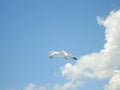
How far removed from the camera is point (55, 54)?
63.0 metres

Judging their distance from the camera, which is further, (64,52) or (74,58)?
(64,52)

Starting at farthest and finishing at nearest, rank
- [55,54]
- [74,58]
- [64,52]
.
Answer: [55,54] → [64,52] → [74,58]

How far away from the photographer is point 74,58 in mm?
53781

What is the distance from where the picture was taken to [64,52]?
5803 cm

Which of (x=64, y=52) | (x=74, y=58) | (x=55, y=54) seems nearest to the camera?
(x=74, y=58)

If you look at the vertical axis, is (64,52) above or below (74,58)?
above

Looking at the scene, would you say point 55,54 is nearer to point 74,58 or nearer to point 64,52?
point 64,52

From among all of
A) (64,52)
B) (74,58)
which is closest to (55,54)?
(64,52)

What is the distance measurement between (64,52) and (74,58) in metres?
4.78

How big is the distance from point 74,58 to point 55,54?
9999 millimetres

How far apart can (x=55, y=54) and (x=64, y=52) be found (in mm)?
5363

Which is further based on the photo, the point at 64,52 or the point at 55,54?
the point at 55,54
